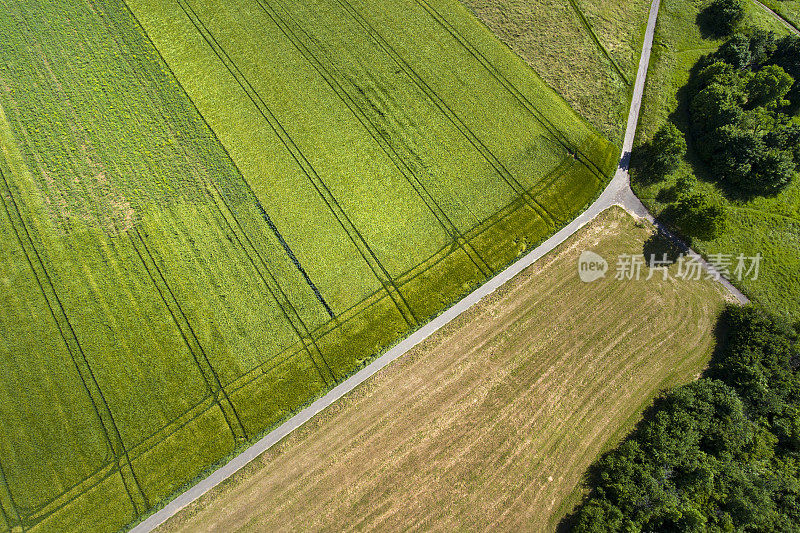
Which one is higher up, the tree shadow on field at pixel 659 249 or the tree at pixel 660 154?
the tree at pixel 660 154

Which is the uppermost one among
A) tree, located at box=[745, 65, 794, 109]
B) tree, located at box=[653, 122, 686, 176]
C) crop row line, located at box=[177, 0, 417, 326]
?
tree, located at box=[745, 65, 794, 109]

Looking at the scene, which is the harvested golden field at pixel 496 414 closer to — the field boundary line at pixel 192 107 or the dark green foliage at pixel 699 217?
the dark green foliage at pixel 699 217

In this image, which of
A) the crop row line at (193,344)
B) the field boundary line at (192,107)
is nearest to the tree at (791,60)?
the field boundary line at (192,107)

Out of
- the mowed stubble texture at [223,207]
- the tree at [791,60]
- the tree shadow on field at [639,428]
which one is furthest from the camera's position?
the tree at [791,60]

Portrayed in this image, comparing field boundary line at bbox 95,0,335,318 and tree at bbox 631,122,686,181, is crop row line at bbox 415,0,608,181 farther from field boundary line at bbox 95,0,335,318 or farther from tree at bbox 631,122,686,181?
field boundary line at bbox 95,0,335,318

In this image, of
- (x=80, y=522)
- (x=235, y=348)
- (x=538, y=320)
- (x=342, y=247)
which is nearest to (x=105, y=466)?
(x=80, y=522)

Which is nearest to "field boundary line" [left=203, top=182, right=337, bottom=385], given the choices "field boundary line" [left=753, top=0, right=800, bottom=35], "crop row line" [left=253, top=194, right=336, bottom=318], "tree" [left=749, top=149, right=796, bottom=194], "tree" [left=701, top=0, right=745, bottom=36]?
"crop row line" [left=253, top=194, right=336, bottom=318]

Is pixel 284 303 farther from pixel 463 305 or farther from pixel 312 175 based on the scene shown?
pixel 463 305
